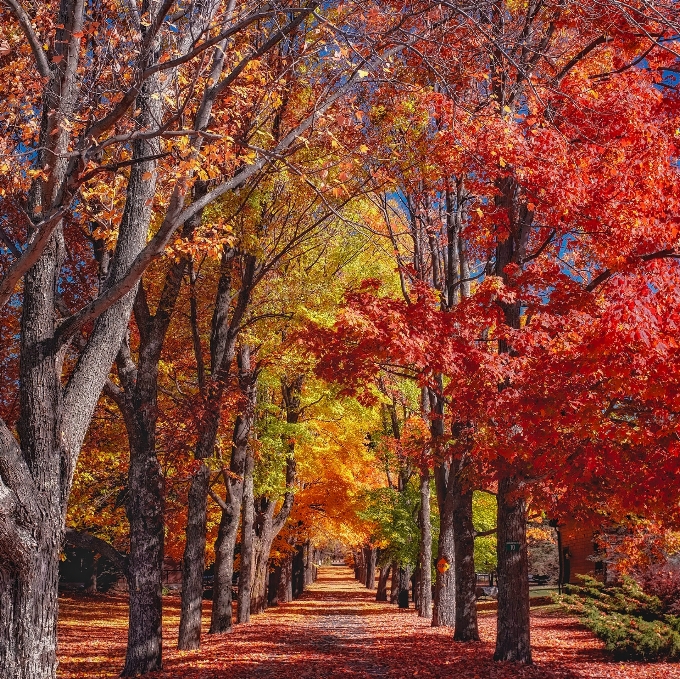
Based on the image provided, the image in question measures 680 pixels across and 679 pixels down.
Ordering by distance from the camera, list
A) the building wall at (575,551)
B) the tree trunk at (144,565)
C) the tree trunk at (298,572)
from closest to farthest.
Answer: the tree trunk at (144,565) < the building wall at (575,551) < the tree trunk at (298,572)

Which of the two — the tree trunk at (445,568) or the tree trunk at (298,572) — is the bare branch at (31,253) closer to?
the tree trunk at (445,568)

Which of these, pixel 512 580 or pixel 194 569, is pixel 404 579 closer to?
pixel 194 569

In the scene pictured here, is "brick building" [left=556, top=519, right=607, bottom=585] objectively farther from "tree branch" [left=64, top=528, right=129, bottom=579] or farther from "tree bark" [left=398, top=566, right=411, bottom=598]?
"tree branch" [left=64, top=528, right=129, bottom=579]

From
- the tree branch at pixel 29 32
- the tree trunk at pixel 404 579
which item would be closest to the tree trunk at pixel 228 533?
the tree trunk at pixel 404 579

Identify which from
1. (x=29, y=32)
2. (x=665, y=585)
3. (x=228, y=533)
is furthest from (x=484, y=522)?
(x=29, y=32)

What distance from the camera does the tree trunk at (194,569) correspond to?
15.6 meters

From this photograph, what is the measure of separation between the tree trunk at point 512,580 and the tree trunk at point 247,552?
36.4 ft

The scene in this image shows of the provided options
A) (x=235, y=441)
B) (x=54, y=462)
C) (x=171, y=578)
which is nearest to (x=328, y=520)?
(x=235, y=441)

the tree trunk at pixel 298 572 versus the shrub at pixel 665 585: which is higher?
the shrub at pixel 665 585

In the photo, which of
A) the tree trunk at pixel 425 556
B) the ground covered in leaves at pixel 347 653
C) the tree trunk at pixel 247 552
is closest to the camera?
the ground covered in leaves at pixel 347 653

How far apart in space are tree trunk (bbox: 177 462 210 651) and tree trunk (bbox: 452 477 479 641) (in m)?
5.86

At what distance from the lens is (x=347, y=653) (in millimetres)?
15062

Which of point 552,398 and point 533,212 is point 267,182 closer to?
point 533,212

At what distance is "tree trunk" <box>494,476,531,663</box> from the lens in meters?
12.6
